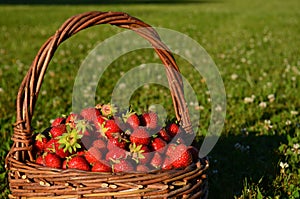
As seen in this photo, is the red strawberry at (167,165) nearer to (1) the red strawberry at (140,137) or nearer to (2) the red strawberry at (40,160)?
(1) the red strawberry at (140,137)

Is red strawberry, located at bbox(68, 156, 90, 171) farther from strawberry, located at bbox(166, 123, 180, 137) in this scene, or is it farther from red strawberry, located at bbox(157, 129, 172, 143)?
strawberry, located at bbox(166, 123, 180, 137)

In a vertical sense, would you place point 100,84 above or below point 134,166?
below

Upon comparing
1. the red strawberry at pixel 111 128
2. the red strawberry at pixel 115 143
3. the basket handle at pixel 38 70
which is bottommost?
the red strawberry at pixel 115 143

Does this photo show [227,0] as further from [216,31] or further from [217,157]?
[217,157]

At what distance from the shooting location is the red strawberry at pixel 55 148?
2.49 m

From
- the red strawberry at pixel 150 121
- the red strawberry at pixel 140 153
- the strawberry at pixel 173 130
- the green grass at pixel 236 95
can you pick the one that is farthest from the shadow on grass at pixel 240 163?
the red strawberry at pixel 140 153

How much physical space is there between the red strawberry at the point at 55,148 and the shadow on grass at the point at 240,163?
45.8 inches

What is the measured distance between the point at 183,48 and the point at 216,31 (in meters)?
3.26

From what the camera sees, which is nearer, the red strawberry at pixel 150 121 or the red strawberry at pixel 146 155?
the red strawberry at pixel 146 155

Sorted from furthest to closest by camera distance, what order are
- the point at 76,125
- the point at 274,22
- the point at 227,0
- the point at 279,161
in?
the point at 227,0
the point at 274,22
the point at 279,161
the point at 76,125

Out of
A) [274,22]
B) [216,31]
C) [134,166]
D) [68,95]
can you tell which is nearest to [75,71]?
[68,95]

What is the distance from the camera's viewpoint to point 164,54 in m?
2.86

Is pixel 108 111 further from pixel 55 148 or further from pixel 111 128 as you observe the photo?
pixel 55 148

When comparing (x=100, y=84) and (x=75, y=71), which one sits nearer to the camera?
(x=100, y=84)
